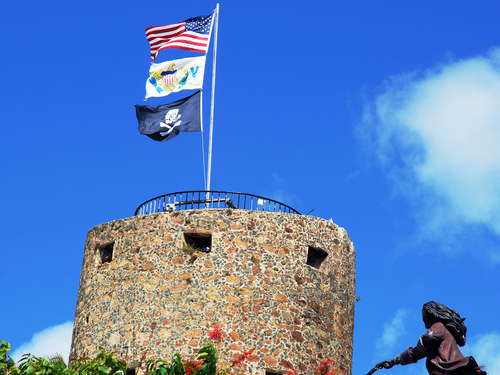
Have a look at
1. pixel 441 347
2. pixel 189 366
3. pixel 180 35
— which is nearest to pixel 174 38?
pixel 180 35

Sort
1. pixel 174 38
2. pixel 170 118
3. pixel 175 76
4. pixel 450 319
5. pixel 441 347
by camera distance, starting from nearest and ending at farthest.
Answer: pixel 441 347
pixel 450 319
pixel 170 118
pixel 175 76
pixel 174 38

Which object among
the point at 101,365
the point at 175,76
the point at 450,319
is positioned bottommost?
the point at 450,319

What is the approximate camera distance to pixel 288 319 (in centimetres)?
2105

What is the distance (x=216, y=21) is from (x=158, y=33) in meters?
1.76

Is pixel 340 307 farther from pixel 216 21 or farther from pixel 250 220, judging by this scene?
pixel 216 21

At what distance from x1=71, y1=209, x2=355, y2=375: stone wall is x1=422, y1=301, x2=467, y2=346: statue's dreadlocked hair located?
539 cm

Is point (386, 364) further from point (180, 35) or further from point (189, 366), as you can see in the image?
point (180, 35)

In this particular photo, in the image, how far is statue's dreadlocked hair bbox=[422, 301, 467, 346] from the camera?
16.1m

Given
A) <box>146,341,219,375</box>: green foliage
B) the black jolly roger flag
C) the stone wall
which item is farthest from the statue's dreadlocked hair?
the black jolly roger flag

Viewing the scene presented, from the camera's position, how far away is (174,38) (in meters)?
25.4

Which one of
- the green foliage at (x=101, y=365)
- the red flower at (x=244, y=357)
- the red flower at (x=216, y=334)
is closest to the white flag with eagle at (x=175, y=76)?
the red flower at (x=216, y=334)

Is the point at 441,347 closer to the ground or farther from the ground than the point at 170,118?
closer to the ground

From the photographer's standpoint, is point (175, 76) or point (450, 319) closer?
point (450, 319)

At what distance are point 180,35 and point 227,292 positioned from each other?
8.35 m
